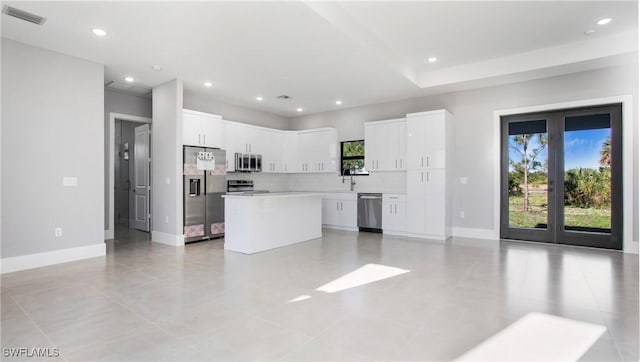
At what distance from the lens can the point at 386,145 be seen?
7.11 metres

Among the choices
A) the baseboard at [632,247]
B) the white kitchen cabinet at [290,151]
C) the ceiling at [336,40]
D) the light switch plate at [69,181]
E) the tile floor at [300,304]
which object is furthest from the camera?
the white kitchen cabinet at [290,151]

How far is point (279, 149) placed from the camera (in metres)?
8.32

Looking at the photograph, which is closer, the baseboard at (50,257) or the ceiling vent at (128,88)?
the baseboard at (50,257)

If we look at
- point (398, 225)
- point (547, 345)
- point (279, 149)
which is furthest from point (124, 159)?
point (547, 345)

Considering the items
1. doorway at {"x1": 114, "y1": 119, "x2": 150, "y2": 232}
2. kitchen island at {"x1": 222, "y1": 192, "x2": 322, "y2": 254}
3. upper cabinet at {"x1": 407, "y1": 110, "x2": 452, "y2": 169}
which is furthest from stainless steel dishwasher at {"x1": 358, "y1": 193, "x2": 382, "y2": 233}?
doorway at {"x1": 114, "y1": 119, "x2": 150, "y2": 232}

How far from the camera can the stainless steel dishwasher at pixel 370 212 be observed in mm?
7082

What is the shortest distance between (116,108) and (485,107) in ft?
23.7

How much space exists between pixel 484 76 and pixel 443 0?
246 cm

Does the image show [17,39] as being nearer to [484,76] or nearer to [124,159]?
[124,159]

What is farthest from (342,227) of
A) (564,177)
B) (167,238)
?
Answer: (564,177)

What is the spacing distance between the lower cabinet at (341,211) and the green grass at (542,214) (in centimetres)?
309

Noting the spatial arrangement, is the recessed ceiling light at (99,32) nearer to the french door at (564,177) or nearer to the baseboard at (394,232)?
the baseboard at (394,232)

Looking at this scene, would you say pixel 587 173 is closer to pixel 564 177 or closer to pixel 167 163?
pixel 564 177

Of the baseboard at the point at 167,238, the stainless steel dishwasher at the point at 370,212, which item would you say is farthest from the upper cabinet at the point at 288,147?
the baseboard at the point at 167,238
